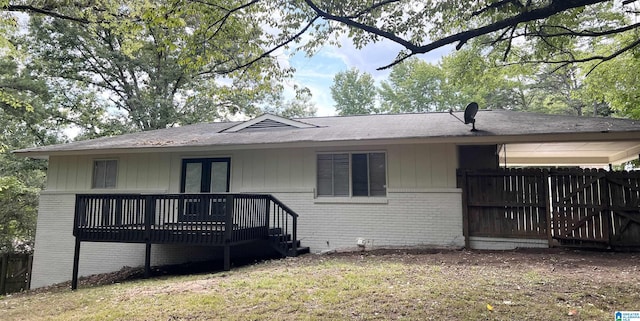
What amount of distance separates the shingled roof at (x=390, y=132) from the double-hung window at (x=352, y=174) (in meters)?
0.62

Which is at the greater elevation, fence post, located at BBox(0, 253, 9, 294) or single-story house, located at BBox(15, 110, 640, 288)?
Answer: single-story house, located at BBox(15, 110, 640, 288)

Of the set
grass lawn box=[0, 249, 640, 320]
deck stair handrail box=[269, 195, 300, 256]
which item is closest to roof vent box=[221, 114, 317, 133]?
deck stair handrail box=[269, 195, 300, 256]

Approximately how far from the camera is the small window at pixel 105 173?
11.1 metres

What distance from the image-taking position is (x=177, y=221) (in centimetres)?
796

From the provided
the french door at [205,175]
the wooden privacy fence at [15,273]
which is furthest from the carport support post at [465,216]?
the wooden privacy fence at [15,273]

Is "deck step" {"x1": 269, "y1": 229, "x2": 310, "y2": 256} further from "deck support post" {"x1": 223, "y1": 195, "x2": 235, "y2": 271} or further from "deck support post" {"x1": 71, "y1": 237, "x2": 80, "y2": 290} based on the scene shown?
"deck support post" {"x1": 71, "y1": 237, "x2": 80, "y2": 290}

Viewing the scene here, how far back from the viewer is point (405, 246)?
8859mm

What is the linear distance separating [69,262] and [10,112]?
10089mm

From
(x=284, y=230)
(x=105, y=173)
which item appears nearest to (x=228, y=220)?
(x=284, y=230)

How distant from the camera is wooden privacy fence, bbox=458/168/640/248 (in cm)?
770

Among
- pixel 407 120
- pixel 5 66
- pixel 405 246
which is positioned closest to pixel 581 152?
pixel 407 120

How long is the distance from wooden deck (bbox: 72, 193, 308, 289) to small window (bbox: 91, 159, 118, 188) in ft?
9.44

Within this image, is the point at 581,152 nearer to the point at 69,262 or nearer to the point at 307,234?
the point at 307,234

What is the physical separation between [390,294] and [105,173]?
9811 millimetres
